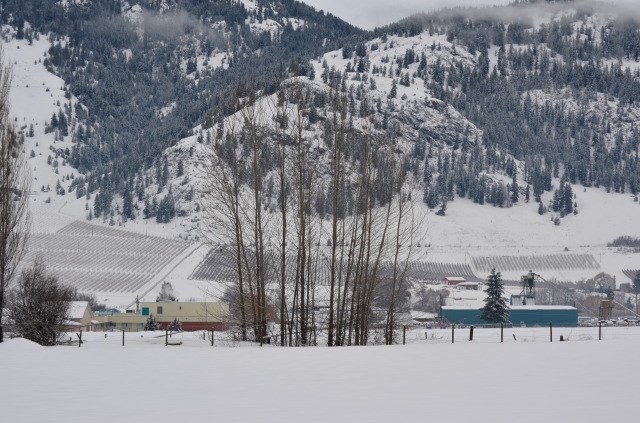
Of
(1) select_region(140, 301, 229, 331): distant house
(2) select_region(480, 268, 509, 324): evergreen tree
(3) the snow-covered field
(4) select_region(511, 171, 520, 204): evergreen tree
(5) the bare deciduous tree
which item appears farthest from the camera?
(4) select_region(511, 171, 520, 204): evergreen tree

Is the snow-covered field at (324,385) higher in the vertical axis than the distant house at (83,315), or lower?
higher

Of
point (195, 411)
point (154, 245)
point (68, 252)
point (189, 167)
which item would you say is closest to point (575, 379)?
point (195, 411)

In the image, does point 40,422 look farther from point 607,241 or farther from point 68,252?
point 607,241

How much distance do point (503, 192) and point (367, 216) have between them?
166m

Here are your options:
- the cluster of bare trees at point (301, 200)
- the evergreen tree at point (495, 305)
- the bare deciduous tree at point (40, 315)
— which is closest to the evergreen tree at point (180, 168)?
the evergreen tree at point (495, 305)

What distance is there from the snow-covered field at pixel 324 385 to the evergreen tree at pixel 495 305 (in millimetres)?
37944

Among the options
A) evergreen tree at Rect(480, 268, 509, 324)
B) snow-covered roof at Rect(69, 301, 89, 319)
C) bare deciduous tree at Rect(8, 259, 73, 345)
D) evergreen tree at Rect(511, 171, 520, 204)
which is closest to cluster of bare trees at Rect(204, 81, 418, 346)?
bare deciduous tree at Rect(8, 259, 73, 345)

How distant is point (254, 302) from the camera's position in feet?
78.3

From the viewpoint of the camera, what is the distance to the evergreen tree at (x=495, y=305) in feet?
188

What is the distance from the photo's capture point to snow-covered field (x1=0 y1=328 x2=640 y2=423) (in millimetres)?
10734

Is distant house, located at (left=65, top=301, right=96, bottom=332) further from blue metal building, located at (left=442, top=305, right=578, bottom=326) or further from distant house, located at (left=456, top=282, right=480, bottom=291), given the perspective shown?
distant house, located at (left=456, top=282, right=480, bottom=291)

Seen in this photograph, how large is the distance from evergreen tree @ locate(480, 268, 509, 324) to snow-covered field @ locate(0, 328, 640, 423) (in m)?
37.9

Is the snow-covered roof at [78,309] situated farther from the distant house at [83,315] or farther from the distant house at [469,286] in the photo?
the distant house at [469,286]

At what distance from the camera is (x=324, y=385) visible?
1342 cm
